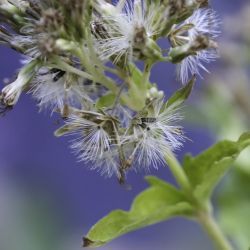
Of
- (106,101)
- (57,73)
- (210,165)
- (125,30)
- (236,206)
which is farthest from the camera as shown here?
(236,206)

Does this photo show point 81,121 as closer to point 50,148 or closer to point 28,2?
point 28,2

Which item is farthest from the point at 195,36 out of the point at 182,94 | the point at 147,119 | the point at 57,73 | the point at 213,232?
the point at 213,232

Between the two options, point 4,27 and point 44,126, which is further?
point 44,126

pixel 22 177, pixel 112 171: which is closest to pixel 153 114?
pixel 112 171

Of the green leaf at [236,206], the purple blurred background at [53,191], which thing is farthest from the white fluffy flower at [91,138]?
the purple blurred background at [53,191]

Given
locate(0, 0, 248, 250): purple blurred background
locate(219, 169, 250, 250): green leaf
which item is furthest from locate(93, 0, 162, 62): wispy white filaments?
locate(0, 0, 248, 250): purple blurred background

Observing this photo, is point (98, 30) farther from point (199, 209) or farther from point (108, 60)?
point (199, 209)

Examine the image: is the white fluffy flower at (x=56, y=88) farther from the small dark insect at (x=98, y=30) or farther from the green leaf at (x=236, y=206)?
the green leaf at (x=236, y=206)
